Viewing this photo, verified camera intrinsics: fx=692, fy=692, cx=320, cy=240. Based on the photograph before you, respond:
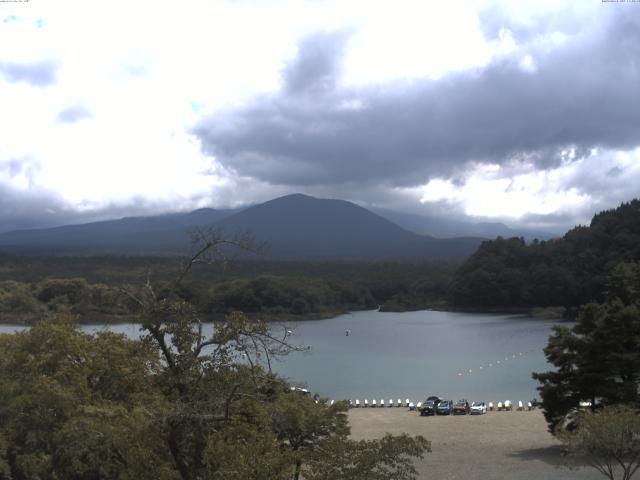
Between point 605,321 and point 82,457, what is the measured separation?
42.9 feet

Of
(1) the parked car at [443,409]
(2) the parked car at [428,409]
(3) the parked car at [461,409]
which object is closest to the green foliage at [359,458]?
(2) the parked car at [428,409]

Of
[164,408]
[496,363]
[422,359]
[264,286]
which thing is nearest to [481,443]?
[164,408]

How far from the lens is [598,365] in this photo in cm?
1684

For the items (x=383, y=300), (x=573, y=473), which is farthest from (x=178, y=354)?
(x=383, y=300)

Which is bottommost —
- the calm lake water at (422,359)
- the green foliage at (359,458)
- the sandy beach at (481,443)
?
the calm lake water at (422,359)

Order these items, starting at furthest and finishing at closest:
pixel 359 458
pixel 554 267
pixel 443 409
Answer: pixel 554 267, pixel 443 409, pixel 359 458

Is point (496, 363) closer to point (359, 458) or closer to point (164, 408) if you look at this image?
point (359, 458)

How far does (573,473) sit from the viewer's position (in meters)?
14.6

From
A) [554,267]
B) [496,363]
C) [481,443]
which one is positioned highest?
[554,267]

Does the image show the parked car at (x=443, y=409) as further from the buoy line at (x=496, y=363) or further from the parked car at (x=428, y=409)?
the buoy line at (x=496, y=363)

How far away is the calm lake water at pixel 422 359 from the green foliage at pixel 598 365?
9496 millimetres

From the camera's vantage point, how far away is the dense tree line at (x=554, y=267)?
72812 mm

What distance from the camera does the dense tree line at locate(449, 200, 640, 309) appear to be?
239 feet

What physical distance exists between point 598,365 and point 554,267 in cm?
6232
